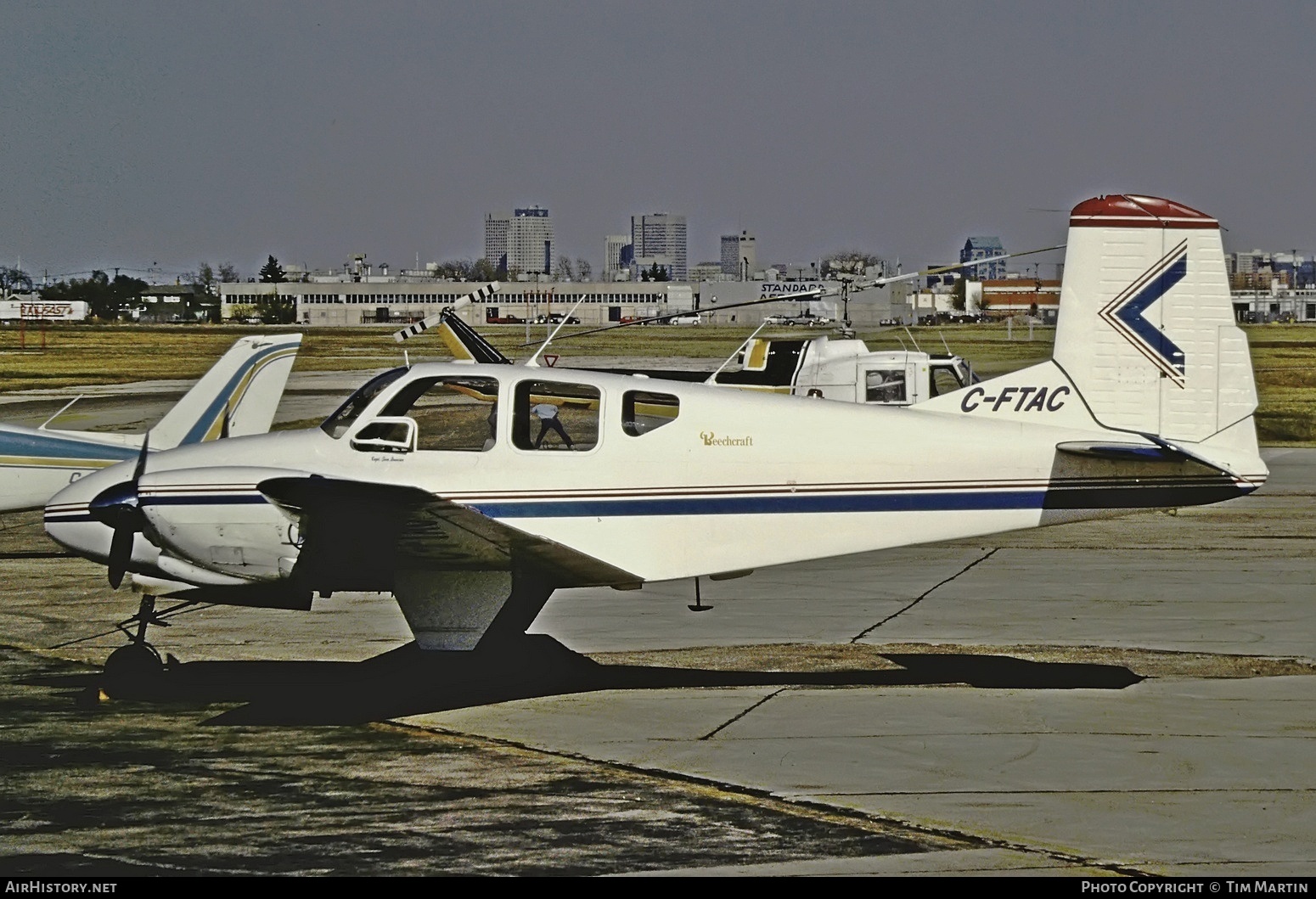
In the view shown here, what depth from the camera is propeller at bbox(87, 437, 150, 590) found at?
9969mm

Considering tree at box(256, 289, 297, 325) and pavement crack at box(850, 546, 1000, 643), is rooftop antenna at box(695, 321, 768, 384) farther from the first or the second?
tree at box(256, 289, 297, 325)

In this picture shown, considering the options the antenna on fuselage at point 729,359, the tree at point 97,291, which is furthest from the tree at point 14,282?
the antenna on fuselage at point 729,359

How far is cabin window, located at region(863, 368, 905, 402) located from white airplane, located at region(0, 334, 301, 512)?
1148cm

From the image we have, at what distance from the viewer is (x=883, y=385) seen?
2484cm

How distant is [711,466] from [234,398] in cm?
690

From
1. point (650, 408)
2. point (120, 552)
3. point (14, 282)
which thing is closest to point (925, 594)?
point (650, 408)

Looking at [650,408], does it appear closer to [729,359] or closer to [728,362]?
[729,359]

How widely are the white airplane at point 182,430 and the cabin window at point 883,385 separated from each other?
1148 cm

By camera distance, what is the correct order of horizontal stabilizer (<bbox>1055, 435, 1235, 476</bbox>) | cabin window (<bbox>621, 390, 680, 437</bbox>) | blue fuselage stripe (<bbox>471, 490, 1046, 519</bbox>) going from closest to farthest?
horizontal stabilizer (<bbox>1055, 435, 1235, 476</bbox>) → blue fuselage stripe (<bbox>471, 490, 1046, 519</bbox>) → cabin window (<bbox>621, 390, 680, 437</bbox>)

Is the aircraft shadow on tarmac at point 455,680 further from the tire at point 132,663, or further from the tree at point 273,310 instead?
the tree at point 273,310

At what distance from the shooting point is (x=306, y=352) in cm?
7256

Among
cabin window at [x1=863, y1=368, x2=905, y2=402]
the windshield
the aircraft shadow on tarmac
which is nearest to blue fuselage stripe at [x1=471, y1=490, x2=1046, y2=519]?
the windshield
